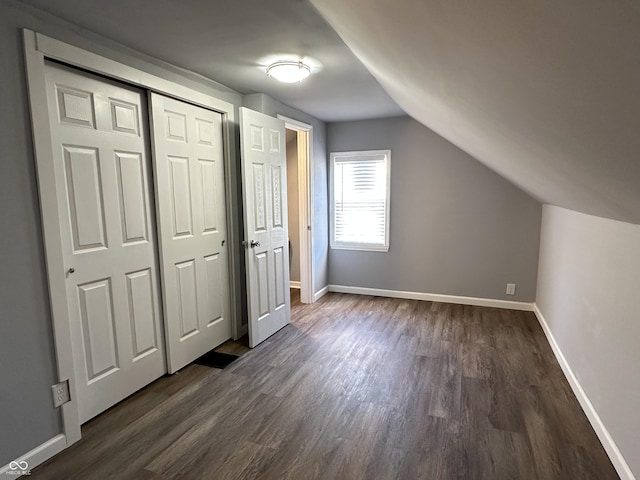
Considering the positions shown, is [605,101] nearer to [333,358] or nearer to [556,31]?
[556,31]

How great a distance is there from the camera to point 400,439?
187 cm

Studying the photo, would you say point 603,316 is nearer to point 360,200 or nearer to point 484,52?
point 484,52

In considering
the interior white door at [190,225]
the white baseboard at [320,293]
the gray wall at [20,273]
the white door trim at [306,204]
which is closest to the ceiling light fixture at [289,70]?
the interior white door at [190,225]

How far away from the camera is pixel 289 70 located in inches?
90.6

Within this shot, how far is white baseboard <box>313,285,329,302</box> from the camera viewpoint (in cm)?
433

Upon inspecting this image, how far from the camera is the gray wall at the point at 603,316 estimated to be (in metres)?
1.59

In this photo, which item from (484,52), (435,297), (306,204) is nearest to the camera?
(484,52)

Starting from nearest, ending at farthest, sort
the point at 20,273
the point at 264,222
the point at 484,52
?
the point at 484,52, the point at 20,273, the point at 264,222

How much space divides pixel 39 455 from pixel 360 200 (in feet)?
12.1

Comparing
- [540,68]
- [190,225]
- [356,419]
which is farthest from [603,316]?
[190,225]

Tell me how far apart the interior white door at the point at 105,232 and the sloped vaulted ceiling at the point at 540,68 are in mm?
1371

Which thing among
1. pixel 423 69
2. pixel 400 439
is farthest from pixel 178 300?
pixel 423 69

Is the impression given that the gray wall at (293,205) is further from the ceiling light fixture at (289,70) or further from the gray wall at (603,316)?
the gray wall at (603,316)

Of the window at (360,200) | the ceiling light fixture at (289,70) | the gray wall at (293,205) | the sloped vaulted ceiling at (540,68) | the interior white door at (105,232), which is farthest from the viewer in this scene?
the gray wall at (293,205)
